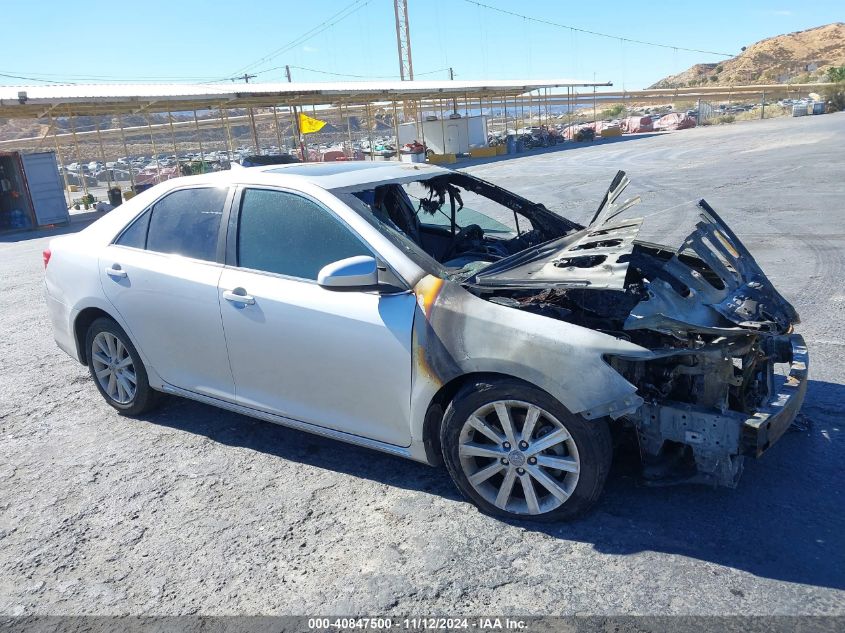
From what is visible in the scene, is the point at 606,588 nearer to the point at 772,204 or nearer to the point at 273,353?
the point at 273,353

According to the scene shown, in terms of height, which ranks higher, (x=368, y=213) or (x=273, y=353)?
(x=368, y=213)

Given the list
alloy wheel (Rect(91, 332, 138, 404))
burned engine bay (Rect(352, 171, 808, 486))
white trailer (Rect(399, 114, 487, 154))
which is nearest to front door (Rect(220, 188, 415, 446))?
burned engine bay (Rect(352, 171, 808, 486))

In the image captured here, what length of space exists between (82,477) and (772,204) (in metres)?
11.5

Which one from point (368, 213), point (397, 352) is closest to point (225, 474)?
point (397, 352)

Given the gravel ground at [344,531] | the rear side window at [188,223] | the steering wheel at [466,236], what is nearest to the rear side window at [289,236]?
the rear side window at [188,223]

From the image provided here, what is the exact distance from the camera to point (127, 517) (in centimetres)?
354

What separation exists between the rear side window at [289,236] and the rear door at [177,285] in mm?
206

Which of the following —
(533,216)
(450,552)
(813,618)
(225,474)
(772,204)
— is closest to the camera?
(813,618)

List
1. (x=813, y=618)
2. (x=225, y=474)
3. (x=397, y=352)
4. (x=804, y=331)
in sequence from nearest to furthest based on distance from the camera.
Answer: (x=813, y=618) < (x=397, y=352) < (x=225, y=474) < (x=804, y=331)

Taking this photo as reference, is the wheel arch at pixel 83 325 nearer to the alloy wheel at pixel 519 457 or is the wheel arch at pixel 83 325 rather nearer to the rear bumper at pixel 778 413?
the alloy wheel at pixel 519 457

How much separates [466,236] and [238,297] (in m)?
1.89

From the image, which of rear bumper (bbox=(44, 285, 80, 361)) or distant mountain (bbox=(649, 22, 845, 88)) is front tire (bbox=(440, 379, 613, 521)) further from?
distant mountain (bbox=(649, 22, 845, 88))

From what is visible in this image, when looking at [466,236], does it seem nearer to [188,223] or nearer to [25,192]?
[188,223]

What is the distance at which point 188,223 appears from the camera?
13.9 ft
